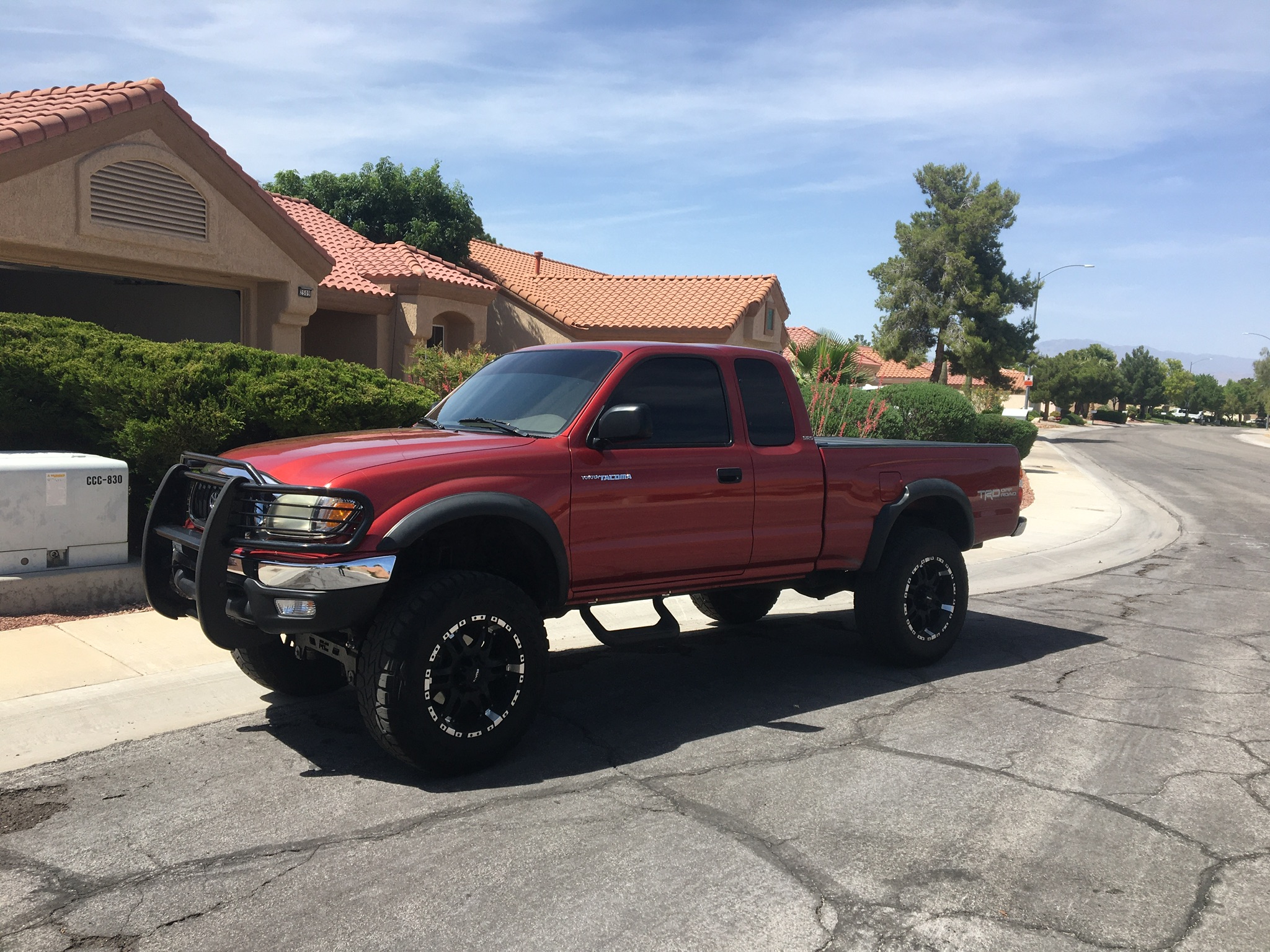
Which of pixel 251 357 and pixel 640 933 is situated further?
pixel 251 357

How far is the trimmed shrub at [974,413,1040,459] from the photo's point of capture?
2294 cm

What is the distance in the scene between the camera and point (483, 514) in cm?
510

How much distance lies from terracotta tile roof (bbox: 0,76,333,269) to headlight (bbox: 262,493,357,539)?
31.9ft

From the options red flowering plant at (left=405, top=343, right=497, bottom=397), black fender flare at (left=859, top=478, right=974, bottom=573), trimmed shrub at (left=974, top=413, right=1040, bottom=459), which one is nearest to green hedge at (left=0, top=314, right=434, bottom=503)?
red flowering plant at (left=405, top=343, right=497, bottom=397)

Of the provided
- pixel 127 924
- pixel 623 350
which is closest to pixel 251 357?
pixel 623 350

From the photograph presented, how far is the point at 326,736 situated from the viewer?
5.66 m

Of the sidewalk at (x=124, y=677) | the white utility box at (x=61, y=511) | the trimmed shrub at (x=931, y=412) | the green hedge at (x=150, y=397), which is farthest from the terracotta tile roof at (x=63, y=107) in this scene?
the trimmed shrub at (x=931, y=412)

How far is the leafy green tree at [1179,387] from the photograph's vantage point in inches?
5522

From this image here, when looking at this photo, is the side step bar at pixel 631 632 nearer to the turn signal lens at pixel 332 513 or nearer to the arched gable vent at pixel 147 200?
the turn signal lens at pixel 332 513

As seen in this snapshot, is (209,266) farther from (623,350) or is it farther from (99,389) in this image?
(623,350)

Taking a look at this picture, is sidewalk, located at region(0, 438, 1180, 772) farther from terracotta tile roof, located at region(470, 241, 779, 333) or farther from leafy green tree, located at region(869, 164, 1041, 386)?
leafy green tree, located at region(869, 164, 1041, 386)

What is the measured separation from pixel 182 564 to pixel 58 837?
1.45m

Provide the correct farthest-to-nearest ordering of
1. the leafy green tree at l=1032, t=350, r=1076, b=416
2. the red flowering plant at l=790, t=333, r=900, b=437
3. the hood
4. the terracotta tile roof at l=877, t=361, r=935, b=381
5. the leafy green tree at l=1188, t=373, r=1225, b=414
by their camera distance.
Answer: the leafy green tree at l=1188, t=373, r=1225, b=414 → the leafy green tree at l=1032, t=350, r=1076, b=416 → the terracotta tile roof at l=877, t=361, r=935, b=381 → the red flowering plant at l=790, t=333, r=900, b=437 → the hood

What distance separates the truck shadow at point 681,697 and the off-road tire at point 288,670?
0.12 meters
